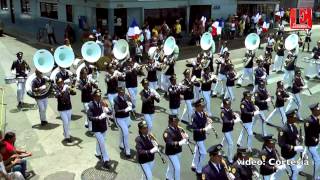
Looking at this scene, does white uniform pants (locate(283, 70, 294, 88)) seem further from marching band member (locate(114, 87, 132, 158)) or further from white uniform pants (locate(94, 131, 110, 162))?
white uniform pants (locate(94, 131, 110, 162))

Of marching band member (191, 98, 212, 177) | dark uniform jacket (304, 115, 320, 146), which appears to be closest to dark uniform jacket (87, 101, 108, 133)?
marching band member (191, 98, 212, 177)

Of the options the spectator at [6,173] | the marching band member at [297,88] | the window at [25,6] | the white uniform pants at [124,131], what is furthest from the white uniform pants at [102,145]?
the window at [25,6]

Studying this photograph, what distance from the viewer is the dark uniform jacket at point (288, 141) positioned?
10766mm

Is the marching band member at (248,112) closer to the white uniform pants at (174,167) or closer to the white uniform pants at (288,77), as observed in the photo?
the white uniform pants at (174,167)

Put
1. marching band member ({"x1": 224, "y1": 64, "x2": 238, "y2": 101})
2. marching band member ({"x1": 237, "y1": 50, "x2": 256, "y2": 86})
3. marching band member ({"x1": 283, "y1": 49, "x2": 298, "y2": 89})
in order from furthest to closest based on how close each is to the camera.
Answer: marching band member ({"x1": 237, "y1": 50, "x2": 256, "y2": 86}), marching band member ({"x1": 283, "y1": 49, "x2": 298, "y2": 89}), marching band member ({"x1": 224, "y1": 64, "x2": 238, "y2": 101})

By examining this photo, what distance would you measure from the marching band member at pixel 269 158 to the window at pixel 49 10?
28.6m

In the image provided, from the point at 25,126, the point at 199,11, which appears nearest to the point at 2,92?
the point at 25,126

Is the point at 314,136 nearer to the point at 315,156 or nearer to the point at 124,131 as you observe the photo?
the point at 315,156

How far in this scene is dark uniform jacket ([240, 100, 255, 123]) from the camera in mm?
12742

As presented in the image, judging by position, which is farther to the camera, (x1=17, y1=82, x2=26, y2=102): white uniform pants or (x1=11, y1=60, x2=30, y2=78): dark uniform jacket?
(x1=17, y1=82, x2=26, y2=102): white uniform pants

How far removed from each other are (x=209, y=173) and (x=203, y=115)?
300cm

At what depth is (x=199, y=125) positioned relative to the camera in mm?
11594

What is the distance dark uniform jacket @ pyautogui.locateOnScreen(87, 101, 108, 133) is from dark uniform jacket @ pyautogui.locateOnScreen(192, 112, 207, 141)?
2.61m

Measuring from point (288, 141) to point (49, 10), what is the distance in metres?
29.7
